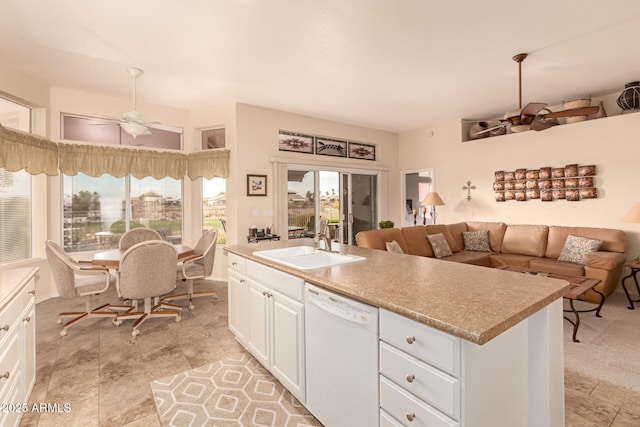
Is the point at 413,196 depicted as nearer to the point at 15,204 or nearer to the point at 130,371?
the point at 130,371

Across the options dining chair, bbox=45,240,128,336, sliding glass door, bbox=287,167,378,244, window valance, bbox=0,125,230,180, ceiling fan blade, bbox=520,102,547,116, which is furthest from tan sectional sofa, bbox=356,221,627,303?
dining chair, bbox=45,240,128,336

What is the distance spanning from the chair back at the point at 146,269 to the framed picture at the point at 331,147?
3527 mm

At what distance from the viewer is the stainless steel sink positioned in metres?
2.17

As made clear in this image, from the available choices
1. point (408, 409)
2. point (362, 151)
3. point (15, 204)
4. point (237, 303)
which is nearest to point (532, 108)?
point (408, 409)

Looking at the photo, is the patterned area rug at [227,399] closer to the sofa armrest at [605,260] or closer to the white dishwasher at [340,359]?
the white dishwasher at [340,359]

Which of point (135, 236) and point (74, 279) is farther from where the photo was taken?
point (135, 236)

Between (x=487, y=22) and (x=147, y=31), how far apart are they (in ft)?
10.1

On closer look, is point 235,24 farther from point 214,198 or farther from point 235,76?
point 214,198

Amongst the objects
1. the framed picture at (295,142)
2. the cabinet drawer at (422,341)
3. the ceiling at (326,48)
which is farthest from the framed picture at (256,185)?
the cabinet drawer at (422,341)

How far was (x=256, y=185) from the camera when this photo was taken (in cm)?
507

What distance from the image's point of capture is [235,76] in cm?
386

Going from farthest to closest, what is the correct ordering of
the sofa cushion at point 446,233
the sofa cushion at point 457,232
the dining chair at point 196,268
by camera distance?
1. the sofa cushion at point 457,232
2. the sofa cushion at point 446,233
3. the dining chair at point 196,268

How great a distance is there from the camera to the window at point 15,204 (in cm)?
378

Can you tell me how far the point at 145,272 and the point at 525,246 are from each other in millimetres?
5343
